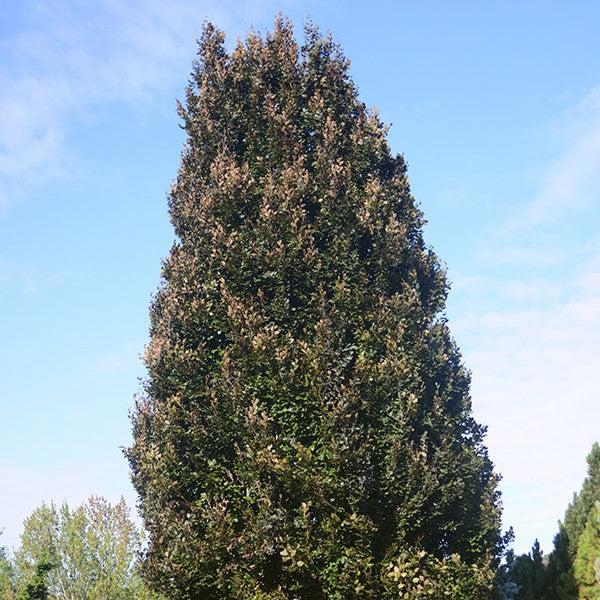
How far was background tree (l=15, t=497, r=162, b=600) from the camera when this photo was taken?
53688 millimetres

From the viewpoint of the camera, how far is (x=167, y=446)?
16234 millimetres

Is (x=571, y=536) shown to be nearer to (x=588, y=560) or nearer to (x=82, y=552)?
(x=588, y=560)

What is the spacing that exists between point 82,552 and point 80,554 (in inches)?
9.1

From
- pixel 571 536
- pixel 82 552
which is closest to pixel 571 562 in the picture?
pixel 571 536

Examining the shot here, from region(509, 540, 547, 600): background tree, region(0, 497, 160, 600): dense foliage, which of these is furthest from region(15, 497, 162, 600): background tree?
region(509, 540, 547, 600): background tree

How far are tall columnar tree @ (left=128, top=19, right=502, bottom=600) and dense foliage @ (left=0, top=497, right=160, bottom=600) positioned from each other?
40989mm

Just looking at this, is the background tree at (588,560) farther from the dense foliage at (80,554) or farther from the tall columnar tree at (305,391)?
the dense foliage at (80,554)

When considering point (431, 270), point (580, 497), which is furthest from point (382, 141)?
point (580, 497)

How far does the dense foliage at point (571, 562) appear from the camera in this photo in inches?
906

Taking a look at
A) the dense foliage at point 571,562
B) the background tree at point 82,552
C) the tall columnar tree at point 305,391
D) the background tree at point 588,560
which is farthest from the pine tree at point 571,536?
the background tree at point 82,552

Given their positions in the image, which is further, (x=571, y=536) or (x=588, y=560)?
(x=571, y=536)

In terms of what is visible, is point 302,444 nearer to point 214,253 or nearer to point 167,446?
point 167,446

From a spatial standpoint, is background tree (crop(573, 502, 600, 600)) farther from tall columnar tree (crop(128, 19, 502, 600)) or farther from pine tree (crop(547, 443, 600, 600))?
tall columnar tree (crop(128, 19, 502, 600))

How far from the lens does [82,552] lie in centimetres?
5600
